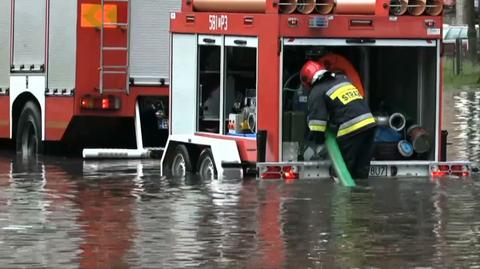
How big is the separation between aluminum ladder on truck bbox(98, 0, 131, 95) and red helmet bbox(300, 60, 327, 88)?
4773 millimetres

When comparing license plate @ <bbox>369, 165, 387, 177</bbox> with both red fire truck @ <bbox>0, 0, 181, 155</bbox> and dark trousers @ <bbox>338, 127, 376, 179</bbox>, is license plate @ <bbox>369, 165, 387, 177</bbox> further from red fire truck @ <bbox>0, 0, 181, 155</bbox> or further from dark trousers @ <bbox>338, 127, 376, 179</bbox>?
red fire truck @ <bbox>0, 0, 181, 155</bbox>

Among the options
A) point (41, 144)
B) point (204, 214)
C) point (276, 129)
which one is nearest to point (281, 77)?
point (276, 129)

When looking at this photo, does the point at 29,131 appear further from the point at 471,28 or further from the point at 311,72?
the point at 471,28

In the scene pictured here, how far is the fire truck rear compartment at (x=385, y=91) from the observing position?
14.0 m

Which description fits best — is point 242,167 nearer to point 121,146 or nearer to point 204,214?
point 204,214

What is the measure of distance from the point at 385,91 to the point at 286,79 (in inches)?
60.7

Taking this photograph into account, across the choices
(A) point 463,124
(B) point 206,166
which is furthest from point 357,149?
(A) point 463,124

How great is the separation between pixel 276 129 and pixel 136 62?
187 inches

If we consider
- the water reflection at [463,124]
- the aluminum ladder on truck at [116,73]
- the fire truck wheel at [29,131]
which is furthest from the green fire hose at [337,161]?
the fire truck wheel at [29,131]

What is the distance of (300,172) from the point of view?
1368 cm

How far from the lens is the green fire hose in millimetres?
13359

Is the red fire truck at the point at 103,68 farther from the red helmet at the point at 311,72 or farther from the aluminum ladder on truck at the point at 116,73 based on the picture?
the red helmet at the point at 311,72

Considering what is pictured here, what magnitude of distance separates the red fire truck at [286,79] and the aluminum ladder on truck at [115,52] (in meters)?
2.70

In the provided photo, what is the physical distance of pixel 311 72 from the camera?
13.5 metres
